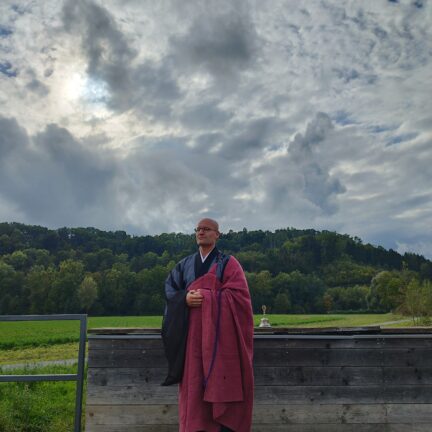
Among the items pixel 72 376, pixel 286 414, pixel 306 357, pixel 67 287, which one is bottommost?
pixel 286 414

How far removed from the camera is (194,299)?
152 inches

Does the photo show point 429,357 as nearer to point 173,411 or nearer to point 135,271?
point 173,411

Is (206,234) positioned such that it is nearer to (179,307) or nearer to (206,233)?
(206,233)

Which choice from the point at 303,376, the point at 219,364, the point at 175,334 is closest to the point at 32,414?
the point at 175,334

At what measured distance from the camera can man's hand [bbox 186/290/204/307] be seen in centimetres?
386

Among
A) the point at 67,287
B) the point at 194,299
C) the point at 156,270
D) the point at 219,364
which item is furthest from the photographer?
the point at 67,287

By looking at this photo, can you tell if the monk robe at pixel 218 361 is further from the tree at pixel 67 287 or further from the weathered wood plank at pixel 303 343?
the tree at pixel 67 287

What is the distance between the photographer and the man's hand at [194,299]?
3.86 m

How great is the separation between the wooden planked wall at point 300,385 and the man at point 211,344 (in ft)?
2.26

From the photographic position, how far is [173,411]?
4.45m

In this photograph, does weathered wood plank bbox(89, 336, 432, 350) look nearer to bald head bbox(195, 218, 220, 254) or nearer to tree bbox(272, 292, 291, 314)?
bald head bbox(195, 218, 220, 254)

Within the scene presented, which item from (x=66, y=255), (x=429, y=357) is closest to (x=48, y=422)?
(x=429, y=357)

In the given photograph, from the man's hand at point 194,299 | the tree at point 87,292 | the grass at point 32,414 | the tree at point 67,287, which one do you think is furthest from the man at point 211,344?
the tree at point 67,287

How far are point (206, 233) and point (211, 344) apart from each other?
93 centimetres
